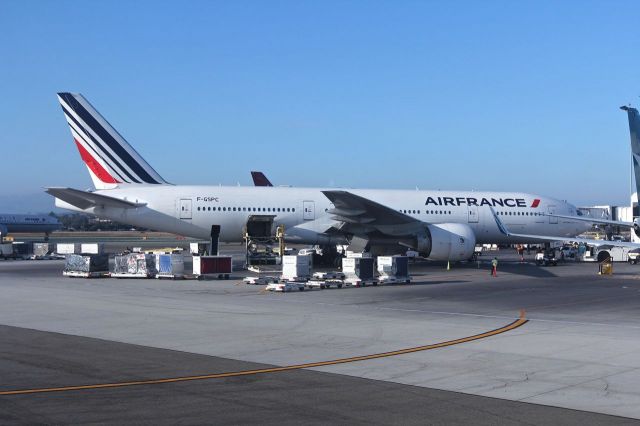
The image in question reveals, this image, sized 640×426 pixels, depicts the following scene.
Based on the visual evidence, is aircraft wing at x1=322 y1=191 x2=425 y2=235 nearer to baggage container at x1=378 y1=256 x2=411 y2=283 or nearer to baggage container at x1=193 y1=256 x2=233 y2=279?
baggage container at x1=378 y1=256 x2=411 y2=283

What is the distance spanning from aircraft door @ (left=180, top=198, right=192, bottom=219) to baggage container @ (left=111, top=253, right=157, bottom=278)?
6.40m

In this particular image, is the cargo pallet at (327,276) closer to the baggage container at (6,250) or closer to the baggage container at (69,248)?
the baggage container at (69,248)

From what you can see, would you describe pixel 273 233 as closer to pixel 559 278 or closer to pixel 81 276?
pixel 81 276

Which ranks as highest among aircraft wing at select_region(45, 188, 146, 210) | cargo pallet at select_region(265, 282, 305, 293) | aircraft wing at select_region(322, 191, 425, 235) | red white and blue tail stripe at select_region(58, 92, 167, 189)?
red white and blue tail stripe at select_region(58, 92, 167, 189)

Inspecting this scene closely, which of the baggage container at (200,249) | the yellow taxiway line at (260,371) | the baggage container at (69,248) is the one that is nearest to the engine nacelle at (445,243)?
the baggage container at (200,249)

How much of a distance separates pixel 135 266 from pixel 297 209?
1004cm

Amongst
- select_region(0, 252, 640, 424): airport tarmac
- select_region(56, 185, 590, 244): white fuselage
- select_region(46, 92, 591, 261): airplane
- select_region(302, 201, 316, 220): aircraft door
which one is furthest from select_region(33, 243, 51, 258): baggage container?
select_region(0, 252, 640, 424): airport tarmac

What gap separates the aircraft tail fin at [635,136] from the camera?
1999 cm

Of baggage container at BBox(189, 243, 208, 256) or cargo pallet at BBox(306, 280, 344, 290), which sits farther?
baggage container at BBox(189, 243, 208, 256)

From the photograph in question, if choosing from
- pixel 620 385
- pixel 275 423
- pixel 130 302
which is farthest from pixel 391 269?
pixel 275 423

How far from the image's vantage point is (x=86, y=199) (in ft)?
108

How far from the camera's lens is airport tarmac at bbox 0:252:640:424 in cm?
785

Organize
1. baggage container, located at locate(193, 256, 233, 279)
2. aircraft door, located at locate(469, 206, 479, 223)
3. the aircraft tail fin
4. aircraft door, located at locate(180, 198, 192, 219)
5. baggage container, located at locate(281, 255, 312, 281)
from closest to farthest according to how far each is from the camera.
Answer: the aircraft tail fin → baggage container, located at locate(281, 255, 312, 281) → baggage container, located at locate(193, 256, 233, 279) → aircraft door, located at locate(180, 198, 192, 219) → aircraft door, located at locate(469, 206, 479, 223)

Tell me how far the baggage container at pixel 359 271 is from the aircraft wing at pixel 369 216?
5.88 m
